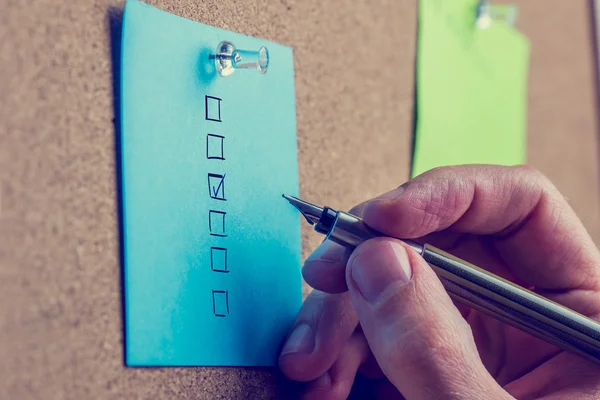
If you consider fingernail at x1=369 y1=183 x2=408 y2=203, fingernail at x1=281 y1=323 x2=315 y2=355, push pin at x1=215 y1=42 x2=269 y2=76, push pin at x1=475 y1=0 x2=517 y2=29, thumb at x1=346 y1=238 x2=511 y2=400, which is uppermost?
push pin at x1=475 y1=0 x2=517 y2=29

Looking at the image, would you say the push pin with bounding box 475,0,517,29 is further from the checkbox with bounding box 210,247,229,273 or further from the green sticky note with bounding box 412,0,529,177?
the checkbox with bounding box 210,247,229,273

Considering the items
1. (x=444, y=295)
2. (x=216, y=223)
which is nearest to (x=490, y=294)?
(x=444, y=295)

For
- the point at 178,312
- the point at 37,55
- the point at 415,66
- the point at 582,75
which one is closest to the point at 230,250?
the point at 178,312

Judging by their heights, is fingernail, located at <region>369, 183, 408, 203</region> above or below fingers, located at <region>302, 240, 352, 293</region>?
above

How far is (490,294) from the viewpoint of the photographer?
0.41 m

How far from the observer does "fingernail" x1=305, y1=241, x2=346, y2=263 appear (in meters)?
0.43

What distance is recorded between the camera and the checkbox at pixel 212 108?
0.41 metres

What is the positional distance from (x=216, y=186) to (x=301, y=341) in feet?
0.38

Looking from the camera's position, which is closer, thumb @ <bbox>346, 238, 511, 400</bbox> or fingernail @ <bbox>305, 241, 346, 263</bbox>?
thumb @ <bbox>346, 238, 511, 400</bbox>

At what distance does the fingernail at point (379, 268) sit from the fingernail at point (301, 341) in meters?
0.08

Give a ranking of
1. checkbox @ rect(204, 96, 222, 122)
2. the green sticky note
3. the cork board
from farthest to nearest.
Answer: the green sticky note → checkbox @ rect(204, 96, 222, 122) → the cork board

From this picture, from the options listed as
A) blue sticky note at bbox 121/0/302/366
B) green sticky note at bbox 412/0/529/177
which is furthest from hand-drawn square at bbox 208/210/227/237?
green sticky note at bbox 412/0/529/177

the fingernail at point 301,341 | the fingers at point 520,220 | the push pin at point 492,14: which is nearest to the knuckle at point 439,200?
the fingers at point 520,220

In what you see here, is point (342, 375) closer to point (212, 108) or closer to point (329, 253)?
point (329, 253)
